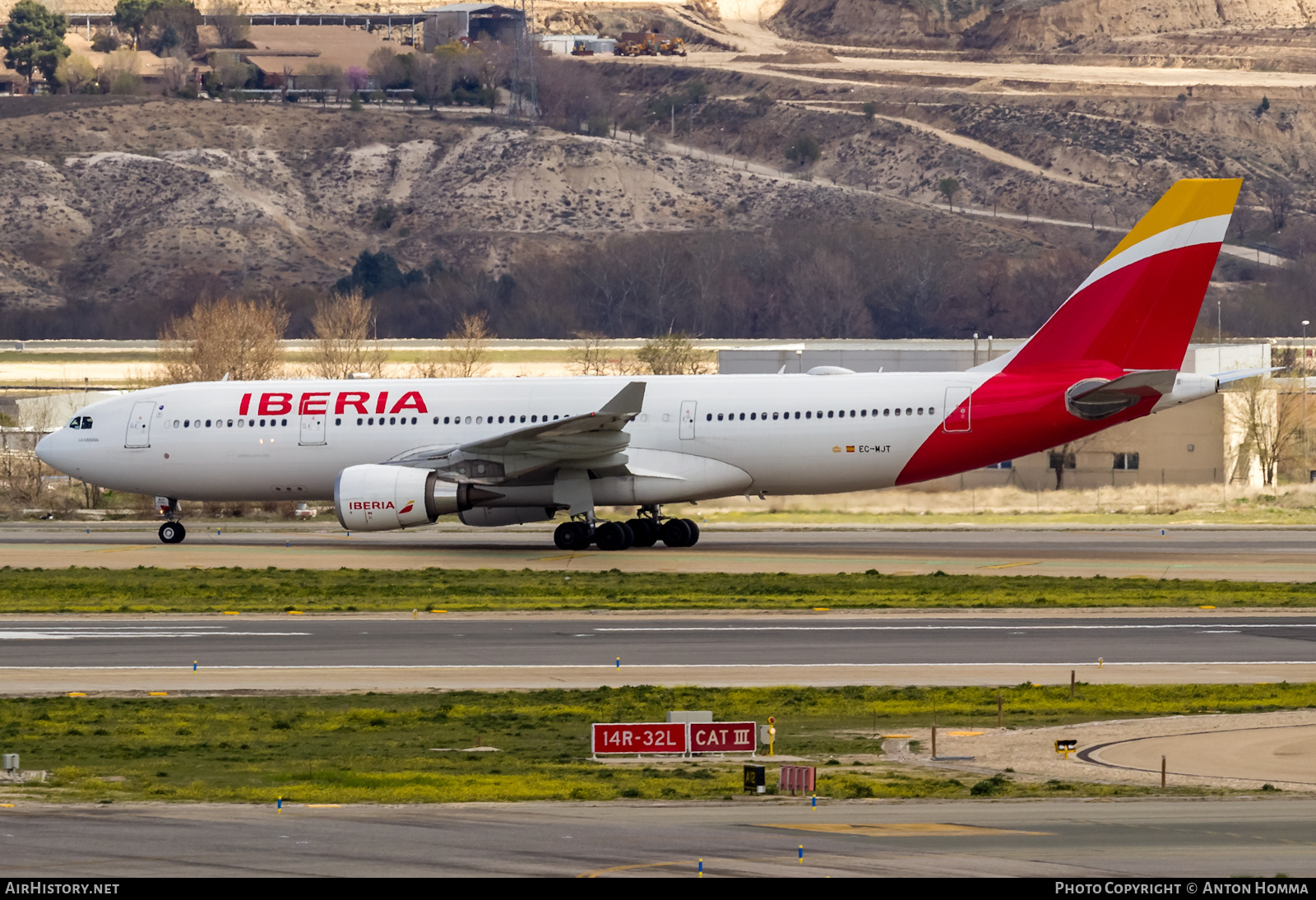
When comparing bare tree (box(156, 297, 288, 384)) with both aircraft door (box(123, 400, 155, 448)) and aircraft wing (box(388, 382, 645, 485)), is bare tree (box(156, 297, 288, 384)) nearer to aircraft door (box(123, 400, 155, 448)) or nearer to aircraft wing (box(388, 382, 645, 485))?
aircraft door (box(123, 400, 155, 448))

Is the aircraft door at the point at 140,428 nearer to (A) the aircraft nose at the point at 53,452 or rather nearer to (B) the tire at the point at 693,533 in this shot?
(A) the aircraft nose at the point at 53,452

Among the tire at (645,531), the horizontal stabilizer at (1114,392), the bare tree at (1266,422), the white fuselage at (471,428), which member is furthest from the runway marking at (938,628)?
the bare tree at (1266,422)

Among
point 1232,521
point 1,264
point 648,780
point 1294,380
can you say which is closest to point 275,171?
point 1,264

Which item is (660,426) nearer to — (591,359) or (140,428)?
(140,428)

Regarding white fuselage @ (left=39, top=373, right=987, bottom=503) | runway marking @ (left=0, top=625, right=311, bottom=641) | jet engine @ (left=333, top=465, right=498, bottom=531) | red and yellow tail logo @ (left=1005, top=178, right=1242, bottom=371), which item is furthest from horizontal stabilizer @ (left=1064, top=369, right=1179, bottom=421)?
runway marking @ (left=0, top=625, right=311, bottom=641)
